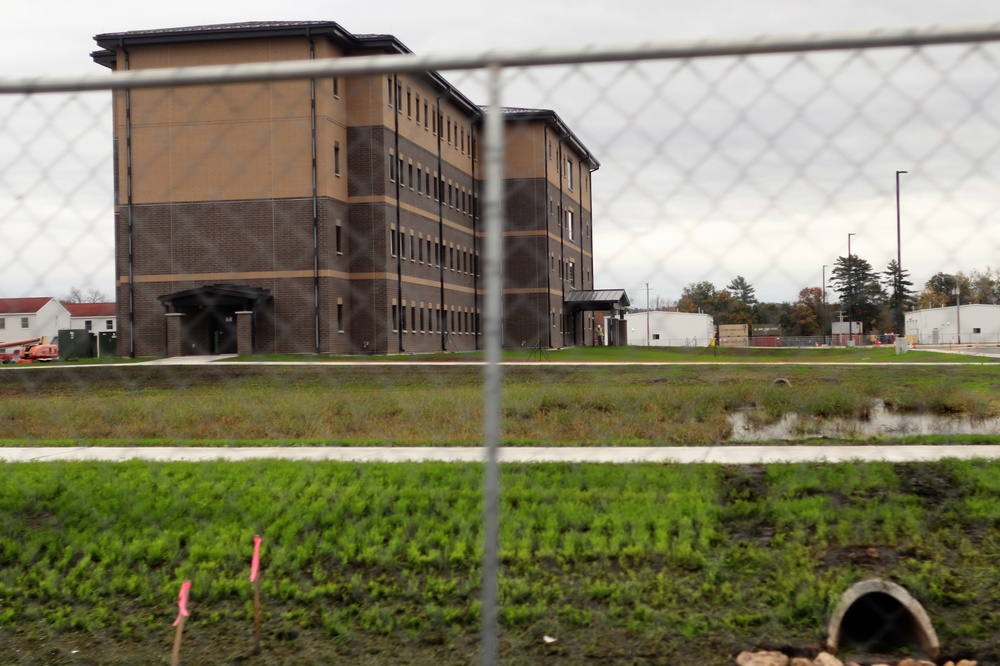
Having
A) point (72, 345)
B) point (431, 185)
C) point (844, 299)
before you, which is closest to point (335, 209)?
point (431, 185)

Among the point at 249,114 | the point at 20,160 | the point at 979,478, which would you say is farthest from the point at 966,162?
the point at 979,478

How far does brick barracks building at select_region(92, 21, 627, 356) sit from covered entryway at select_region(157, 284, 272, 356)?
0.03 m

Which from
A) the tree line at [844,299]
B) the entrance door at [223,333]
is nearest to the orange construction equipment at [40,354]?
the entrance door at [223,333]

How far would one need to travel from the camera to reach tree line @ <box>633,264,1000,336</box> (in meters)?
4.22

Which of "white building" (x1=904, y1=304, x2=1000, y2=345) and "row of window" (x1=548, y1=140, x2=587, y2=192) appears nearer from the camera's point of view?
"row of window" (x1=548, y1=140, x2=587, y2=192)

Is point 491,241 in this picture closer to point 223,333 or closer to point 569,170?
point 569,170

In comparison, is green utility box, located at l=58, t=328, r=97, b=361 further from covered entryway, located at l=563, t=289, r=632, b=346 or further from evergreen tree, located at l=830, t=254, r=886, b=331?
evergreen tree, located at l=830, t=254, r=886, b=331

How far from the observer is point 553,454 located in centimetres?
1105

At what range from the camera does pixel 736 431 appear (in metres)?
14.8

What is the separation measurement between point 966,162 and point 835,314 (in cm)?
81

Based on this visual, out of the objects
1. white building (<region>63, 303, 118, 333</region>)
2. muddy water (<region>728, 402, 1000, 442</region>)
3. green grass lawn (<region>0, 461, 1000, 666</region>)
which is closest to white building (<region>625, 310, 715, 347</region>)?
green grass lawn (<region>0, 461, 1000, 666</region>)

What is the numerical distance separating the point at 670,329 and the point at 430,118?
167cm

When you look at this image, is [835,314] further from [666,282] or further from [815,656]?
[815,656]

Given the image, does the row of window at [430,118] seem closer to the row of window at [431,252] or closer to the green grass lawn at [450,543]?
the row of window at [431,252]
